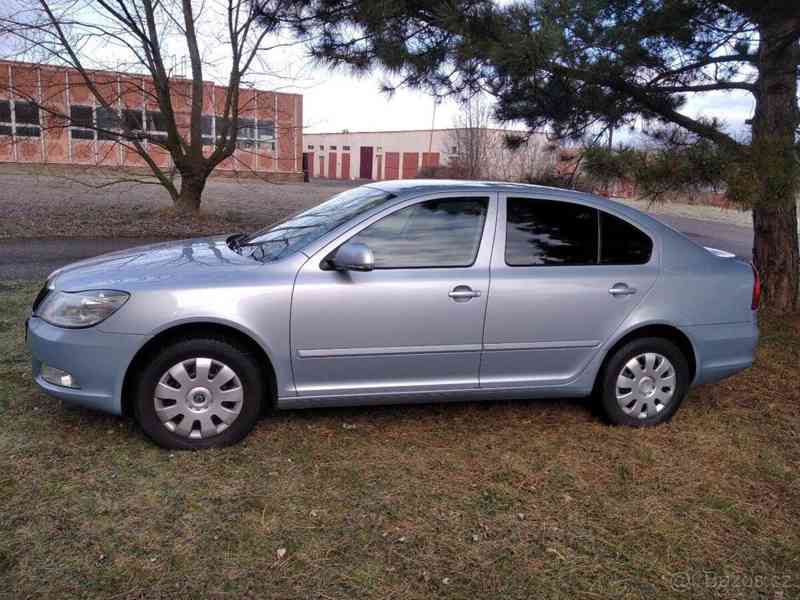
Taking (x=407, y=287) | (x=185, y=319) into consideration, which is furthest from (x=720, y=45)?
(x=185, y=319)

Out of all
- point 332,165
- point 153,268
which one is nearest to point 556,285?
point 153,268

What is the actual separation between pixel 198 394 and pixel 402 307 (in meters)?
1.26

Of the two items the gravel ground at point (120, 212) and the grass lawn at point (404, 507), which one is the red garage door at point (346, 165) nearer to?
the gravel ground at point (120, 212)

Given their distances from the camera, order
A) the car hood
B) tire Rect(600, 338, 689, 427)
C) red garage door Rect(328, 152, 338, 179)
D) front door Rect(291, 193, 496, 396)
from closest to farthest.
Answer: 1. the car hood
2. front door Rect(291, 193, 496, 396)
3. tire Rect(600, 338, 689, 427)
4. red garage door Rect(328, 152, 338, 179)

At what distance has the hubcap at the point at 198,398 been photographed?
3902 millimetres

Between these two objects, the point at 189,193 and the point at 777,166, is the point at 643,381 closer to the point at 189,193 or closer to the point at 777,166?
the point at 777,166

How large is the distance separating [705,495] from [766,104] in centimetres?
484

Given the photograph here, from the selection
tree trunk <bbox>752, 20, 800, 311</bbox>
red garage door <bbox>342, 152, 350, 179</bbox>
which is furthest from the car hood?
red garage door <bbox>342, 152, 350, 179</bbox>

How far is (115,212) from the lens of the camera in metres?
16.8

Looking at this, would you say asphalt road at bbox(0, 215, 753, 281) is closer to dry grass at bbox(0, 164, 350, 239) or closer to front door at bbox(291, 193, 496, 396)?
dry grass at bbox(0, 164, 350, 239)

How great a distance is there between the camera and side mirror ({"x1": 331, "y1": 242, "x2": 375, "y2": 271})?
3886 mm

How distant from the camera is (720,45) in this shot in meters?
6.27

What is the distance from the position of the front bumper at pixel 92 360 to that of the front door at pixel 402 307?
94 centimetres

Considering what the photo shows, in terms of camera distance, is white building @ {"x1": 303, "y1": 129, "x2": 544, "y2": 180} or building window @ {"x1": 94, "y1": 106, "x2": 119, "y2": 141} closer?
building window @ {"x1": 94, "y1": 106, "x2": 119, "y2": 141}
